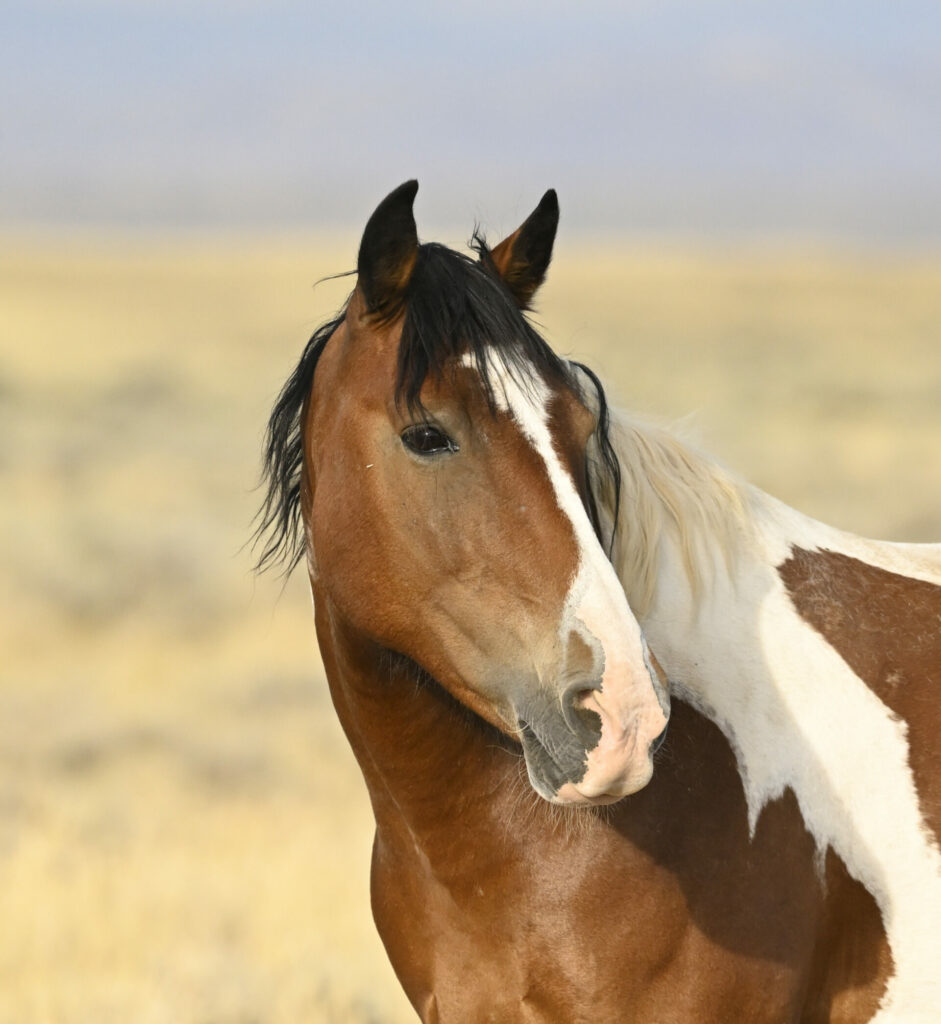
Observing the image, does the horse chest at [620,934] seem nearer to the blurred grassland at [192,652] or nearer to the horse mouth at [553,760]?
the horse mouth at [553,760]

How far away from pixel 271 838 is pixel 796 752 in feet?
18.9

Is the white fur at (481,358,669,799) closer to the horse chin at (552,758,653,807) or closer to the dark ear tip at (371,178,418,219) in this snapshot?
the horse chin at (552,758,653,807)

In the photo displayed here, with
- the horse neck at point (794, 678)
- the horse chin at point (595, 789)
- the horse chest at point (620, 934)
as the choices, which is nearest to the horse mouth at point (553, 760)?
the horse chin at point (595, 789)

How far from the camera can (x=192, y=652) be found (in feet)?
38.3

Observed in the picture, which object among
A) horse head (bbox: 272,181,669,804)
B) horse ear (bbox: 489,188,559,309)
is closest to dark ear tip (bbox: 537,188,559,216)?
horse ear (bbox: 489,188,559,309)

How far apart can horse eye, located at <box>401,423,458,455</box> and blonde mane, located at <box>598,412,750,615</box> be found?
0.46 meters

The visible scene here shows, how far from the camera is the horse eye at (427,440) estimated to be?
253cm

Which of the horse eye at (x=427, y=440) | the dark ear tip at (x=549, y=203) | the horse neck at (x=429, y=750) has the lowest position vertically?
the horse neck at (x=429, y=750)

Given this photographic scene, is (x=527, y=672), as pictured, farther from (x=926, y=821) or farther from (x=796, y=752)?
(x=926, y=821)

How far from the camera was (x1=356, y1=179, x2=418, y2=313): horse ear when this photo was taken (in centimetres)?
254

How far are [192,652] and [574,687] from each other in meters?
9.81

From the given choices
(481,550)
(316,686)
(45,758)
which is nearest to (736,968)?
(481,550)

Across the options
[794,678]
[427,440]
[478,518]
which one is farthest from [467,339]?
[794,678]

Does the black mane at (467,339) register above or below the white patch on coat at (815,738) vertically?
above
